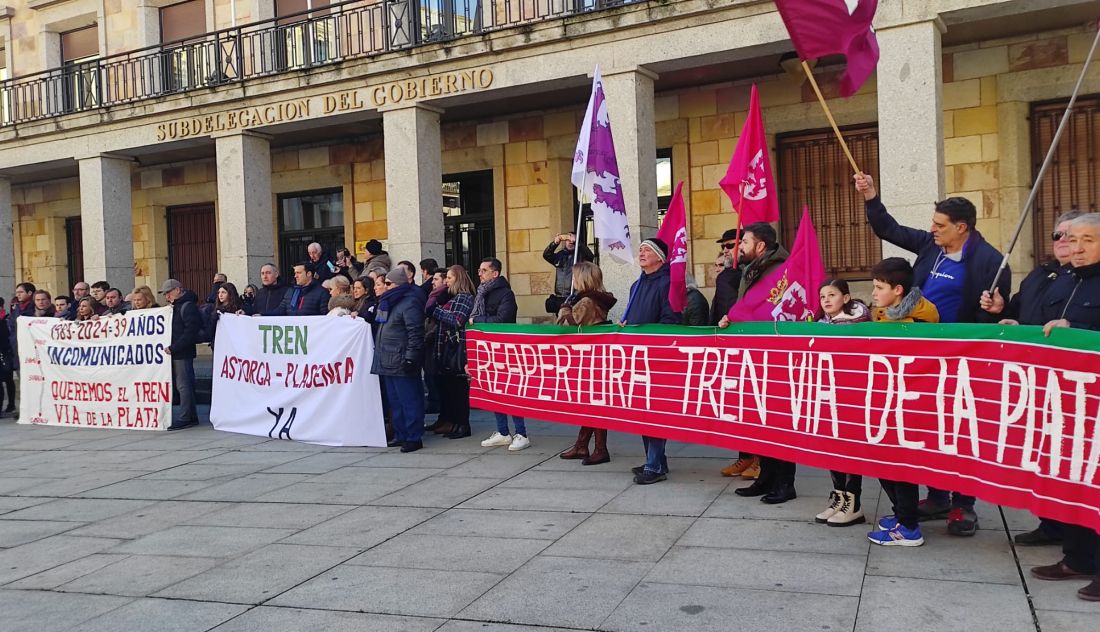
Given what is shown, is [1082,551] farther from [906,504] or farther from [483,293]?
[483,293]

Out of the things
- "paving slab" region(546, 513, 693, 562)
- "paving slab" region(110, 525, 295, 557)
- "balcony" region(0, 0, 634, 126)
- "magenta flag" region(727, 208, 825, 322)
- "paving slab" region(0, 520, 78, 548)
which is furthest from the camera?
"balcony" region(0, 0, 634, 126)

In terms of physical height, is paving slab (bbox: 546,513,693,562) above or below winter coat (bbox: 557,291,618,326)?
below

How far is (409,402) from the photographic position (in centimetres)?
891

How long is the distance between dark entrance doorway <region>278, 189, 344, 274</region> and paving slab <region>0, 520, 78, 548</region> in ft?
39.9

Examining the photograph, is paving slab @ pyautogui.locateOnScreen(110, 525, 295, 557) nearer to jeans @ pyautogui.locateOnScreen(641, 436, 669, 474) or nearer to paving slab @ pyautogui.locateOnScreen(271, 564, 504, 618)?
paving slab @ pyautogui.locateOnScreen(271, 564, 504, 618)

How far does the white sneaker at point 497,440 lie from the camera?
896 centimetres

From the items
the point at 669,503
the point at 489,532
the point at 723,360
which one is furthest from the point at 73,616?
the point at 723,360

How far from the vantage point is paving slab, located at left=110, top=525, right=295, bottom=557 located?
5.63m

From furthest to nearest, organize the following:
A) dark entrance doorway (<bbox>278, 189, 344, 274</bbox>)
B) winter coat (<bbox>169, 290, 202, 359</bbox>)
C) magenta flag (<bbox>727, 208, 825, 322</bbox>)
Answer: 1. dark entrance doorway (<bbox>278, 189, 344, 274</bbox>)
2. winter coat (<bbox>169, 290, 202, 359</bbox>)
3. magenta flag (<bbox>727, 208, 825, 322</bbox>)

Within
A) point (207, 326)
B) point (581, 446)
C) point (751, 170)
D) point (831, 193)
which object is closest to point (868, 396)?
point (751, 170)

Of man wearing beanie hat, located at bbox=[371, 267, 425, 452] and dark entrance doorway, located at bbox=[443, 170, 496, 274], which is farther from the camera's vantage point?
dark entrance doorway, located at bbox=[443, 170, 496, 274]

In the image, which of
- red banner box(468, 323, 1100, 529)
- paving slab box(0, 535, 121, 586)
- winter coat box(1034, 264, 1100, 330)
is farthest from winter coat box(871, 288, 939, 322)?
paving slab box(0, 535, 121, 586)

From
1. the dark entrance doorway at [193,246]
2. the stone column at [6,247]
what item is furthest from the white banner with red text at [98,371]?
the dark entrance doorway at [193,246]

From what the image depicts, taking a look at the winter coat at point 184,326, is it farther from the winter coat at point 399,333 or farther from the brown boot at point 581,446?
the brown boot at point 581,446
